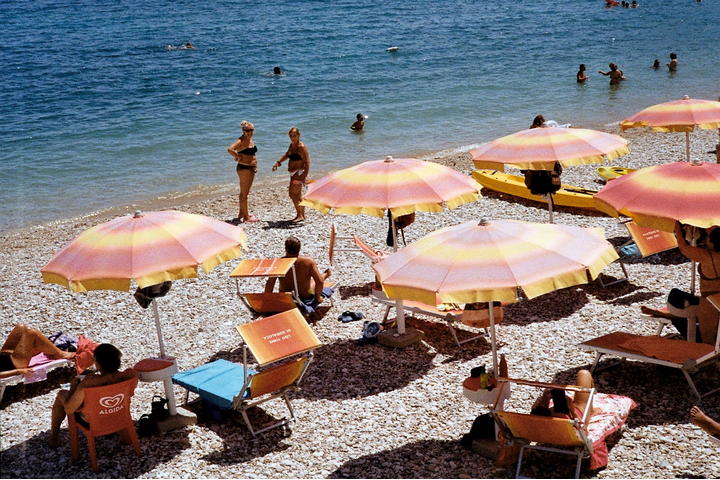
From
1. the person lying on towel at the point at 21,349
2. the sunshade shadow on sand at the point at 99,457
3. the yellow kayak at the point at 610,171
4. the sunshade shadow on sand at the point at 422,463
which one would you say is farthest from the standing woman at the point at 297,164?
the sunshade shadow on sand at the point at 422,463

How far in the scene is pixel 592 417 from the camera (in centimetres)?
638

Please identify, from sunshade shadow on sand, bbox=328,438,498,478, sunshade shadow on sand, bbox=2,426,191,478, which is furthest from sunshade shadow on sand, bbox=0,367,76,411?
sunshade shadow on sand, bbox=328,438,498,478

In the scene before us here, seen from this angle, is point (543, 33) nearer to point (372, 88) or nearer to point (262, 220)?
point (372, 88)

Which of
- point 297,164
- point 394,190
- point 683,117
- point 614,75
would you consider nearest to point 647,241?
point 683,117

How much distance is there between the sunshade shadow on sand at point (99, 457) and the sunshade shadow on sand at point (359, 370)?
137cm

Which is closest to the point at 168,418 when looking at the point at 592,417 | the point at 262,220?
the point at 592,417

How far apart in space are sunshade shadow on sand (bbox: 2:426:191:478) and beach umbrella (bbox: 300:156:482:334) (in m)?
2.79

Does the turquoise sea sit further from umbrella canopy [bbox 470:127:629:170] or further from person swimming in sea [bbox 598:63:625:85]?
umbrella canopy [bbox 470:127:629:170]

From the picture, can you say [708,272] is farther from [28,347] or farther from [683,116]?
[28,347]

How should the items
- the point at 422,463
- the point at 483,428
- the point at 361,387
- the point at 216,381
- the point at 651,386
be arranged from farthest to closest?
the point at 361,387, the point at 216,381, the point at 651,386, the point at 483,428, the point at 422,463

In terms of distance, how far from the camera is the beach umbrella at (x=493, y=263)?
5.66 meters

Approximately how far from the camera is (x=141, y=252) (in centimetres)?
682

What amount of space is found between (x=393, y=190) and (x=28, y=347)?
4.10m

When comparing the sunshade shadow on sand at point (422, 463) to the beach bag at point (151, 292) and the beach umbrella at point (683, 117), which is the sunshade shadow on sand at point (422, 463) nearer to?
the beach bag at point (151, 292)
